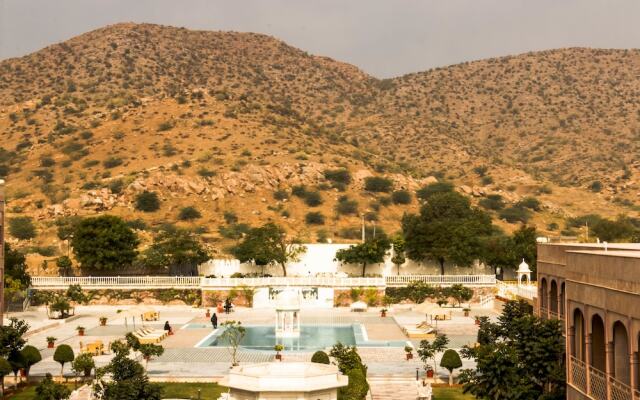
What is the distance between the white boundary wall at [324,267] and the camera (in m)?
69.1

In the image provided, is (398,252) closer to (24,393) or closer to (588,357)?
(24,393)

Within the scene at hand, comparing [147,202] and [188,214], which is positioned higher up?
[147,202]

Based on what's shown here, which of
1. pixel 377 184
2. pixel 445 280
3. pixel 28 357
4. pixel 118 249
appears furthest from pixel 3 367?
pixel 377 184

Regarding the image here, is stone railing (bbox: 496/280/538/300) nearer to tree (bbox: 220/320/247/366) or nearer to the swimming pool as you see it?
the swimming pool

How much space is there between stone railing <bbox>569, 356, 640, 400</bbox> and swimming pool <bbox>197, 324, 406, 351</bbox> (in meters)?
20.5

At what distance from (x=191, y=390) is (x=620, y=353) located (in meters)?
16.9

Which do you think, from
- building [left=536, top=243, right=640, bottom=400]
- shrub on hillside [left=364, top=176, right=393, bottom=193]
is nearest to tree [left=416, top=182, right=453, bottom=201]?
shrub on hillside [left=364, top=176, right=393, bottom=193]

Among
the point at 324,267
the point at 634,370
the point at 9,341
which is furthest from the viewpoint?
the point at 324,267

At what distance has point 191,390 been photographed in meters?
32.8

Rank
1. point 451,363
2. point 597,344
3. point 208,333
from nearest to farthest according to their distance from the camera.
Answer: point 597,344 → point 451,363 → point 208,333

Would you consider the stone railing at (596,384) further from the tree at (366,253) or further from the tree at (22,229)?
the tree at (22,229)

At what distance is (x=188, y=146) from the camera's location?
10156 cm

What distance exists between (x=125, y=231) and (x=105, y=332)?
18277mm

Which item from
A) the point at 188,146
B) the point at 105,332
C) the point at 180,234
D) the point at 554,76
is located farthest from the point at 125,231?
the point at 554,76
